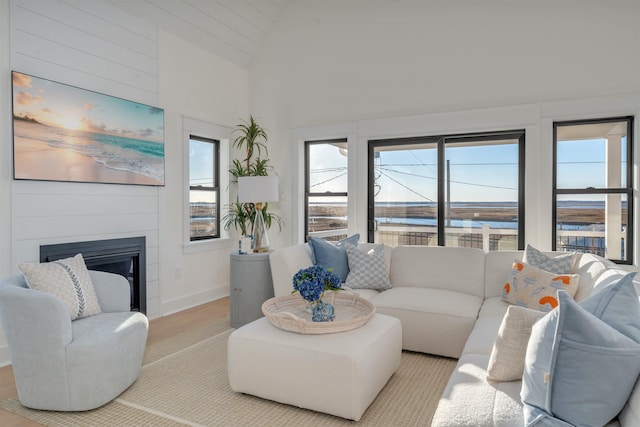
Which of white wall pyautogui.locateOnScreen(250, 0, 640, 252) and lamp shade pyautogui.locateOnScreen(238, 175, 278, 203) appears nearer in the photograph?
white wall pyautogui.locateOnScreen(250, 0, 640, 252)

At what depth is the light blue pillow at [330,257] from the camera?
3840mm

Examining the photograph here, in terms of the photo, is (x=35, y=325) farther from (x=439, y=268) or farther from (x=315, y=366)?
(x=439, y=268)

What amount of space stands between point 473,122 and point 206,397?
355 cm

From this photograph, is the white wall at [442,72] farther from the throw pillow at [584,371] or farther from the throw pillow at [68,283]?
the throw pillow at [584,371]

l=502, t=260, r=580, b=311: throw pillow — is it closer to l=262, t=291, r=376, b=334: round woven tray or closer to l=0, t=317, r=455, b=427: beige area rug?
l=0, t=317, r=455, b=427: beige area rug

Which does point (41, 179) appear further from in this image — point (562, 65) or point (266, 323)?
point (562, 65)

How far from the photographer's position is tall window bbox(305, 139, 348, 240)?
5.08m

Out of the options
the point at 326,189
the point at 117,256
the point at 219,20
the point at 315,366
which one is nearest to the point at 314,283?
the point at 315,366

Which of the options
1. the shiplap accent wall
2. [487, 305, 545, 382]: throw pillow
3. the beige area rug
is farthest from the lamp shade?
[487, 305, 545, 382]: throw pillow

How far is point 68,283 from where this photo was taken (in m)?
2.65

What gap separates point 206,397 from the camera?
249cm

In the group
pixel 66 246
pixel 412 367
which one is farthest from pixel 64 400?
pixel 412 367

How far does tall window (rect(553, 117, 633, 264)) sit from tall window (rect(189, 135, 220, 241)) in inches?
151

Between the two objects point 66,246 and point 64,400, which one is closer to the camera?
point 64,400
